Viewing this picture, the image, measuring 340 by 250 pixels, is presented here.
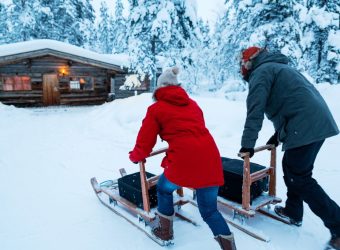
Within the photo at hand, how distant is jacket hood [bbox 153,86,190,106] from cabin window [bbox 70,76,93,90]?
1754 cm

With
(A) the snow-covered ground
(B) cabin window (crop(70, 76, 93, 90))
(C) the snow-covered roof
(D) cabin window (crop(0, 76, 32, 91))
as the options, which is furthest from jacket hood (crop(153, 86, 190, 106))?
(B) cabin window (crop(70, 76, 93, 90))

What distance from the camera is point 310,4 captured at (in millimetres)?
16781

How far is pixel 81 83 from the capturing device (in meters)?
19.5

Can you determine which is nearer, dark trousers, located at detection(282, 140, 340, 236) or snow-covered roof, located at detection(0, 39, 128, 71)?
dark trousers, located at detection(282, 140, 340, 236)

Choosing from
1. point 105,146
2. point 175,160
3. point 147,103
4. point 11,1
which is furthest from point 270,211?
point 11,1

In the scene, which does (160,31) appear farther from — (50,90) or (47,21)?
(47,21)

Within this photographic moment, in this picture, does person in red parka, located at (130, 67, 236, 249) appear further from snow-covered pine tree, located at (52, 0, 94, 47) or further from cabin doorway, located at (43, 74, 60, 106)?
snow-covered pine tree, located at (52, 0, 94, 47)

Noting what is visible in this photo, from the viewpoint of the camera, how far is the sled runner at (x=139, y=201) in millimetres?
3508

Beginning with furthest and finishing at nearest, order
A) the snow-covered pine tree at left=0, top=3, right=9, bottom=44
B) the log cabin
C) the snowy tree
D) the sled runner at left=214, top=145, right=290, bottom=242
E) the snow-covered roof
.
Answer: the snow-covered pine tree at left=0, top=3, right=9, bottom=44, the snowy tree, the log cabin, the snow-covered roof, the sled runner at left=214, top=145, right=290, bottom=242

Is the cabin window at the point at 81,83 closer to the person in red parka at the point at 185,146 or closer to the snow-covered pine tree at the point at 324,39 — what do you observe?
the snow-covered pine tree at the point at 324,39

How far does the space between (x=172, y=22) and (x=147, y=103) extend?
8617 mm

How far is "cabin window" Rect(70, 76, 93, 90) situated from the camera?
62.7 feet

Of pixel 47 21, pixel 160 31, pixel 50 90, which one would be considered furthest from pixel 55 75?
pixel 47 21

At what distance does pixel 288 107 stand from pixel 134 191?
2.14 m
